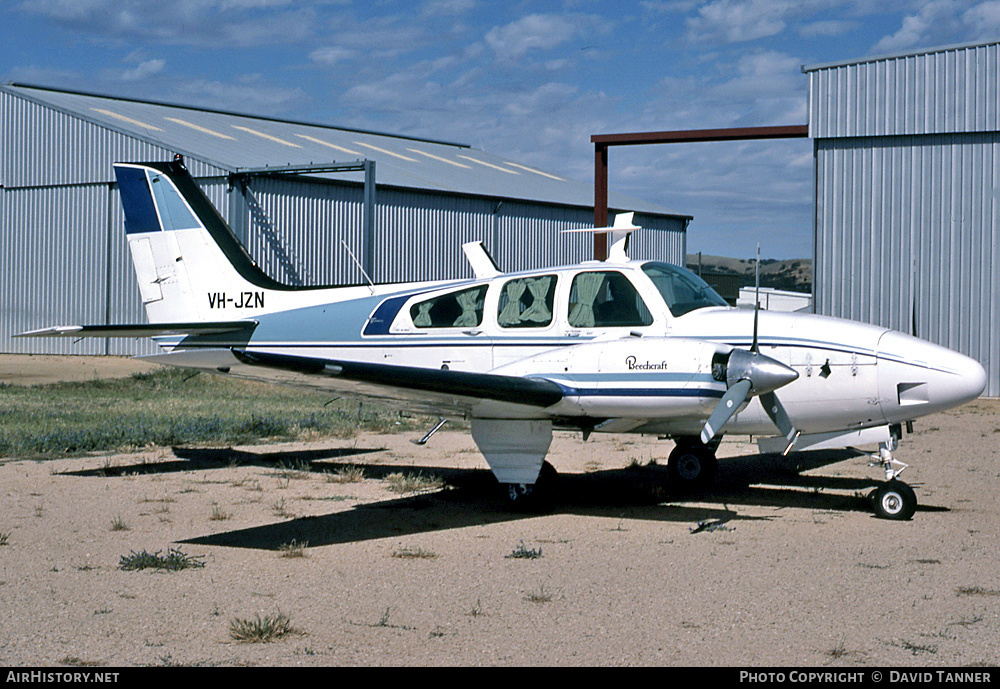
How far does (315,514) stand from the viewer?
1016 centimetres

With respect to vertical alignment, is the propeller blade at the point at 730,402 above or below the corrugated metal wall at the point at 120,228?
below

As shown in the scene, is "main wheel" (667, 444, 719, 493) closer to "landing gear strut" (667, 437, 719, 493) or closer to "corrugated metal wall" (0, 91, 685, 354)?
"landing gear strut" (667, 437, 719, 493)

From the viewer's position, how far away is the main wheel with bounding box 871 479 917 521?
975 cm

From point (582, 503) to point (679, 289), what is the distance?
265cm

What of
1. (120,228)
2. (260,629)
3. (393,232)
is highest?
(120,228)

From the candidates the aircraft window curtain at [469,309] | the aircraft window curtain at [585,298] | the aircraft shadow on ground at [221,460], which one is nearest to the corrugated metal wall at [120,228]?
the aircraft shadow on ground at [221,460]

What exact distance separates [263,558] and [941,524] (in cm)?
646

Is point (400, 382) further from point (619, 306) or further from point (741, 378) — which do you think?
point (741, 378)

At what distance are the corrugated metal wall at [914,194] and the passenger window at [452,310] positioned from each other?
1714cm

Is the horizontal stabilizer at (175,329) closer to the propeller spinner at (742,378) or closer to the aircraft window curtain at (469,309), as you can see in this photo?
the aircraft window curtain at (469,309)

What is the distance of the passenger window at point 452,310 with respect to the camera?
11141 mm

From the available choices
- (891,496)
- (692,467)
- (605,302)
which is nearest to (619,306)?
(605,302)

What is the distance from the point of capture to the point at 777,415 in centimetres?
966

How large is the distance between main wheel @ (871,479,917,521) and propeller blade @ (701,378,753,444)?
220 cm
